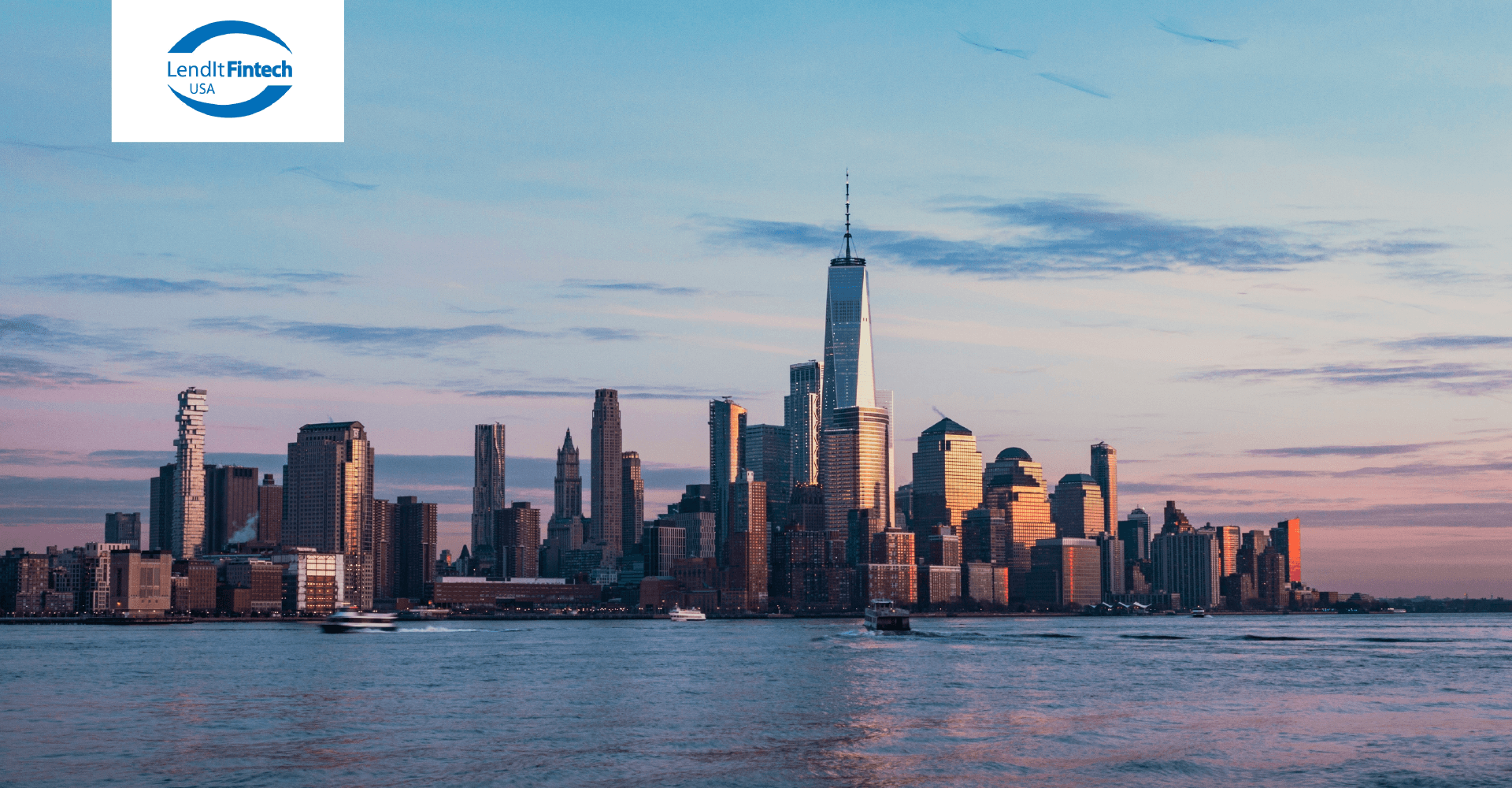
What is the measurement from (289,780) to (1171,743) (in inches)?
1636

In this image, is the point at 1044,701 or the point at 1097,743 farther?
the point at 1044,701

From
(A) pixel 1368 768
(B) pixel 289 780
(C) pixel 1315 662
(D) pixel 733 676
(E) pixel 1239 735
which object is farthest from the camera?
(C) pixel 1315 662

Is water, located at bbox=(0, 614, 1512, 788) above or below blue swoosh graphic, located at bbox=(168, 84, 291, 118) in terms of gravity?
below

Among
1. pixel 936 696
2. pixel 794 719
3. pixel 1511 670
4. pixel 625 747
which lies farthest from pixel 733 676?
pixel 1511 670

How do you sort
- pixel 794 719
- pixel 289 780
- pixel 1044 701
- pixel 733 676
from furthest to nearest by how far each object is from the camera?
pixel 733 676 → pixel 1044 701 → pixel 794 719 → pixel 289 780

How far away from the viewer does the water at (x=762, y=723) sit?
6328 centimetres

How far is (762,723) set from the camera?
276ft

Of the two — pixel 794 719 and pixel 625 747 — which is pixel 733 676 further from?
pixel 625 747

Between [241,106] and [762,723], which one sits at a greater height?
[241,106]

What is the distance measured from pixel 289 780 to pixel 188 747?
43.6 ft

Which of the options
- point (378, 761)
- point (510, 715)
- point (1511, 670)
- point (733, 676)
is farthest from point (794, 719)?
point (1511, 670)

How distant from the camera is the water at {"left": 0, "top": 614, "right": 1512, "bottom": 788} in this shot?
208 feet

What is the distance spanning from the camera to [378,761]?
218 feet

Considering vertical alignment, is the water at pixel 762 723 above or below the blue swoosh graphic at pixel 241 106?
below
